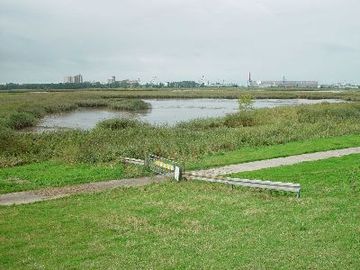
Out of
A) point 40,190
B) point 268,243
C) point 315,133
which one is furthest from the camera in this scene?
point 315,133

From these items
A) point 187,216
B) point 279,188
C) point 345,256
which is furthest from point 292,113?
point 345,256

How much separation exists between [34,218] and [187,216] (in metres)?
5.57

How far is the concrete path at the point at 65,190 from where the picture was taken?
68.2 ft

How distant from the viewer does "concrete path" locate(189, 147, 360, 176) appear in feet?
86.8

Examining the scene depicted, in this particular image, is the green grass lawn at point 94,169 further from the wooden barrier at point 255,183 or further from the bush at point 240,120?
the bush at point 240,120

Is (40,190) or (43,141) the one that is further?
(43,141)

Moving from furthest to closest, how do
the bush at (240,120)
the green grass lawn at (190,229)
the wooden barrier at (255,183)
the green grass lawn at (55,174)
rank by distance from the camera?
the bush at (240,120)
the green grass lawn at (55,174)
the wooden barrier at (255,183)
the green grass lawn at (190,229)

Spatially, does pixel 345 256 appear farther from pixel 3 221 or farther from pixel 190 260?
pixel 3 221

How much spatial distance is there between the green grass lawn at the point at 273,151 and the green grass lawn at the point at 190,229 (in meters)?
7.18

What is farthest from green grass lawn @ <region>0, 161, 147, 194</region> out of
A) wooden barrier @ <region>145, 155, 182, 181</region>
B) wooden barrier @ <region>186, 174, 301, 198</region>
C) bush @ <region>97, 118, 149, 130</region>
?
bush @ <region>97, 118, 149, 130</region>

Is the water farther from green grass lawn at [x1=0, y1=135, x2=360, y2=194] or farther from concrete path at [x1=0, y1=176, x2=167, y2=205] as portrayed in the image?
concrete path at [x1=0, y1=176, x2=167, y2=205]

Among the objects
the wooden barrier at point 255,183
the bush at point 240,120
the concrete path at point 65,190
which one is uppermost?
the bush at point 240,120

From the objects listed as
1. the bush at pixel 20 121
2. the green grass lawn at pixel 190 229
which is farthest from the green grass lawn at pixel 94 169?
the bush at pixel 20 121

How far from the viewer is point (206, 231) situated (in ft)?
48.7
